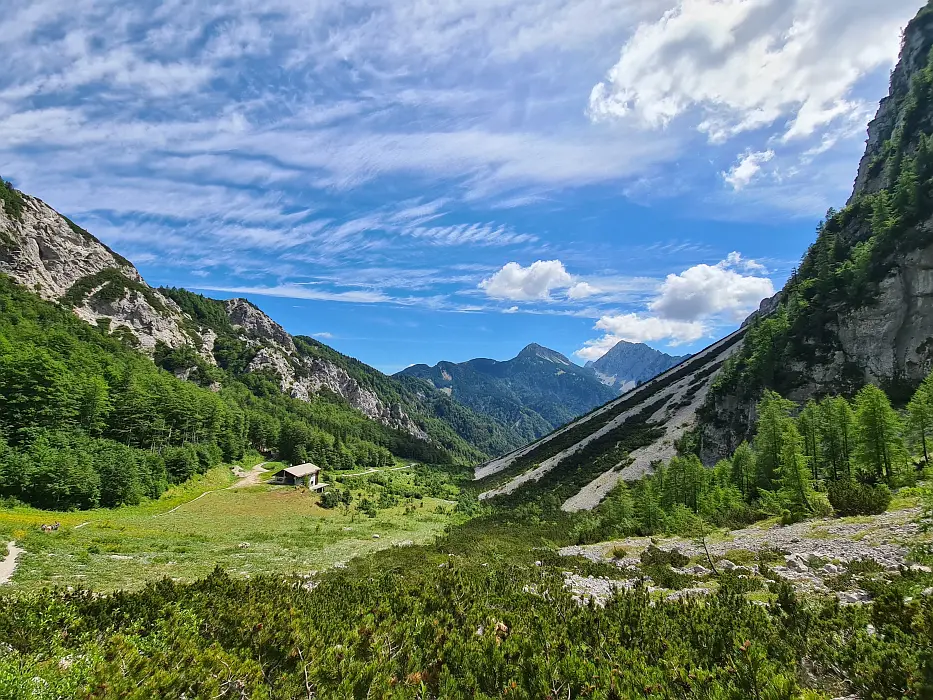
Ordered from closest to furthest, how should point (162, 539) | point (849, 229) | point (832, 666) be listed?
point (832, 666) < point (162, 539) < point (849, 229)

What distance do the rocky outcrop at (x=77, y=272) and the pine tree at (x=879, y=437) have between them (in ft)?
552

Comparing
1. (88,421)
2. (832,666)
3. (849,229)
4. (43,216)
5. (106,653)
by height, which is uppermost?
(43,216)

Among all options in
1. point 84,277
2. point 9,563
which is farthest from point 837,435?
point 84,277

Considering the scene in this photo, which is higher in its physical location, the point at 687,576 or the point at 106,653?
the point at 106,653

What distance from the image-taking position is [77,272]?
138 metres

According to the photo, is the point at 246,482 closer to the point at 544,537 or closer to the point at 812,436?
the point at 544,537

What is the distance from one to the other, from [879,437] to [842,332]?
33.9m

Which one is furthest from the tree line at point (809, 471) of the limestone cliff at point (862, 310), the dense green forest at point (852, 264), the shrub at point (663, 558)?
the limestone cliff at point (862, 310)

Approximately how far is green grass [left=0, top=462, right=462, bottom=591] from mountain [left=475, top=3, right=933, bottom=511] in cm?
3095

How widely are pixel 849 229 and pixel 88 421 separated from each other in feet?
404

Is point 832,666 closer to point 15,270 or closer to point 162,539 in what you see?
point 162,539

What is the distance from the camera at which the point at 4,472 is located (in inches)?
1458

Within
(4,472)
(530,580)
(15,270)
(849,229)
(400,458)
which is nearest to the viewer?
(530,580)

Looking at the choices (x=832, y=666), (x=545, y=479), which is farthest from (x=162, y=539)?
(x=545, y=479)
